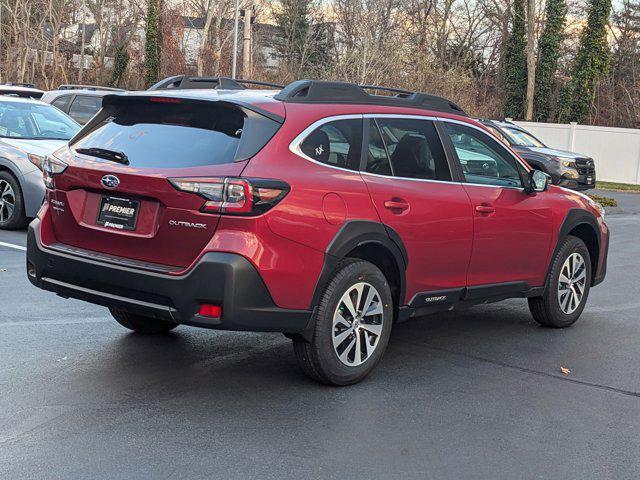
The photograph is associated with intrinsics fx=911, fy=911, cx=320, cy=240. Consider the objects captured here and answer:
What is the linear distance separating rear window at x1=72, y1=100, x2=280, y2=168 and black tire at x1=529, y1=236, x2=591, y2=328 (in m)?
3.27

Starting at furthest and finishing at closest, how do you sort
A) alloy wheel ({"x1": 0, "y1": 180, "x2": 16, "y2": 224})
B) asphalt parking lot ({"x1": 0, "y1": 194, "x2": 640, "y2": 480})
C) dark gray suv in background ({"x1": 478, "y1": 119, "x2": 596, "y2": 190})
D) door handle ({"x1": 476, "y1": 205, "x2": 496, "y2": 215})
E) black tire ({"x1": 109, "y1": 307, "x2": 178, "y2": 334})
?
dark gray suv in background ({"x1": 478, "y1": 119, "x2": 596, "y2": 190}) → alloy wheel ({"x1": 0, "y1": 180, "x2": 16, "y2": 224}) → black tire ({"x1": 109, "y1": 307, "x2": 178, "y2": 334}) → door handle ({"x1": 476, "y1": 205, "x2": 496, "y2": 215}) → asphalt parking lot ({"x1": 0, "y1": 194, "x2": 640, "y2": 480})

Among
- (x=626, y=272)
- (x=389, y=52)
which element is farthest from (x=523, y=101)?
(x=626, y=272)

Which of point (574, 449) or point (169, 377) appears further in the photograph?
point (169, 377)

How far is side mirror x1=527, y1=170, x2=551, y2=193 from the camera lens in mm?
7129

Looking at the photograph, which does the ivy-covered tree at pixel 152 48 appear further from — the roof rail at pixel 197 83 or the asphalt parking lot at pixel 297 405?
the roof rail at pixel 197 83

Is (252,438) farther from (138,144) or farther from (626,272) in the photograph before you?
(626,272)

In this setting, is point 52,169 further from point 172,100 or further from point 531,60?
point 531,60

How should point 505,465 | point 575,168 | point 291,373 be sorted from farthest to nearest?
point 575,168
point 291,373
point 505,465

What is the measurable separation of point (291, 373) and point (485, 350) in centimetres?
173

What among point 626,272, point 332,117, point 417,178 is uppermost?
point 332,117

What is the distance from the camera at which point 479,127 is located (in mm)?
6926

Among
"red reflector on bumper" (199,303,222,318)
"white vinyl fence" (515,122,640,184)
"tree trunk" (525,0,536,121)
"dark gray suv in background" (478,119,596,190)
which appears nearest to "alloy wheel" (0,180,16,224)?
"red reflector on bumper" (199,303,222,318)

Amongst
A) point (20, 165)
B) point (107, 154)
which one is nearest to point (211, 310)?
point (107, 154)

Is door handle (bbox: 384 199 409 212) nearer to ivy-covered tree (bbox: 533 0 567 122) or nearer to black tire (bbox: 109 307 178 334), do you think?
black tire (bbox: 109 307 178 334)
